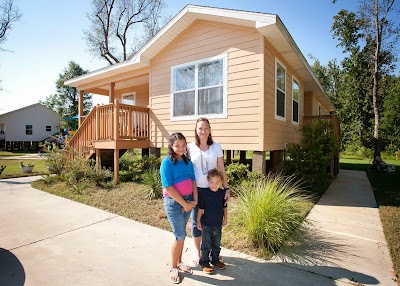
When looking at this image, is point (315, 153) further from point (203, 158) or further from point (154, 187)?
point (203, 158)

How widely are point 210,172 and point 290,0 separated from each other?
8.86m

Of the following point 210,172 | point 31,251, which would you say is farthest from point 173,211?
point 31,251

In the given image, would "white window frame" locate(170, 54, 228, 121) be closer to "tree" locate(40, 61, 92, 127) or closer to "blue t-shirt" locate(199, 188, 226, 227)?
"blue t-shirt" locate(199, 188, 226, 227)

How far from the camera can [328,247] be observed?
325cm

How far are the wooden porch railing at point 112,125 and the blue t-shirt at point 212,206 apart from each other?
17.6 feet

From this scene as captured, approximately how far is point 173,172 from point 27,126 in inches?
1443

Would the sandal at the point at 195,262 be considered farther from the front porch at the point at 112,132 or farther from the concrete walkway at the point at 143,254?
the front porch at the point at 112,132

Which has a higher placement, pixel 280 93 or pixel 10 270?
pixel 280 93

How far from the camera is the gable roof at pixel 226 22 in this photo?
18.6 feet

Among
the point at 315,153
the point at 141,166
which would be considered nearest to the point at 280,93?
the point at 315,153

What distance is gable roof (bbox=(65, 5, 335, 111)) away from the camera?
223 inches

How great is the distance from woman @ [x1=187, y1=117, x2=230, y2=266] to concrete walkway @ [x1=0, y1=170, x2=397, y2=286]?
1.98ft

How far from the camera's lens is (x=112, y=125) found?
7.45 meters

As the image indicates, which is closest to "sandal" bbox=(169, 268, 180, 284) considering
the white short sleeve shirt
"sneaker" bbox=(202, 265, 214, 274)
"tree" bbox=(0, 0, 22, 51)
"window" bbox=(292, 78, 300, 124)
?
"sneaker" bbox=(202, 265, 214, 274)
